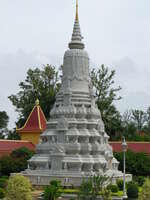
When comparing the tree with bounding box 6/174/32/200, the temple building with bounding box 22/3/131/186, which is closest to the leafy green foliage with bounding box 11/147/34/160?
the temple building with bounding box 22/3/131/186

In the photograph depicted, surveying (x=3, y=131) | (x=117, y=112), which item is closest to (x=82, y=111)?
(x=117, y=112)

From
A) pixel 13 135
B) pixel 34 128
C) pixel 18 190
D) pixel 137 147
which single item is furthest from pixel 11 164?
pixel 13 135

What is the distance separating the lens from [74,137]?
119 feet

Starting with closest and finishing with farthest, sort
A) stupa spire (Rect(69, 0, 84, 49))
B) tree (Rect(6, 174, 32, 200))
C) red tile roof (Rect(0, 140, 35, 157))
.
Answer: tree (Rect(6, 174, 32, 200))
stupa spire (Rect(69, 0, 84, 49))
red tile roof (Rect(0, 140, 35, 157))

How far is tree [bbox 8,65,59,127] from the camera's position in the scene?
60916mm

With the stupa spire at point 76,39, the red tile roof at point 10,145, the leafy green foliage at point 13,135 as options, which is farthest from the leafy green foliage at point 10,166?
the leafy green foliage at point 13,135

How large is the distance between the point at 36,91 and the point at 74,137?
26634 mm

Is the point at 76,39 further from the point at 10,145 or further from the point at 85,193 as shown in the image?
the point at 85,193

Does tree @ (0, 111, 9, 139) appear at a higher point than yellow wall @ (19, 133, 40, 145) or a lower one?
higher

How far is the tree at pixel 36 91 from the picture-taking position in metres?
60.9

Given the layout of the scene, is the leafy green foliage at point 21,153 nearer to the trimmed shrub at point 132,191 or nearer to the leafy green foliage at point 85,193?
the trimmed shrub at point 132,191

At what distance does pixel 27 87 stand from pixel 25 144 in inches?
609

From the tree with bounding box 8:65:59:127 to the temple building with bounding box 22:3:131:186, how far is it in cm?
2133

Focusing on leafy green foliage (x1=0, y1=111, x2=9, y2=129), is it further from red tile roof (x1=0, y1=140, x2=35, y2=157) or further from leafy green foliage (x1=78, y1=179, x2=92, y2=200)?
leafy green foliage (x1=78, y1=179, x2=92, y2=200)
